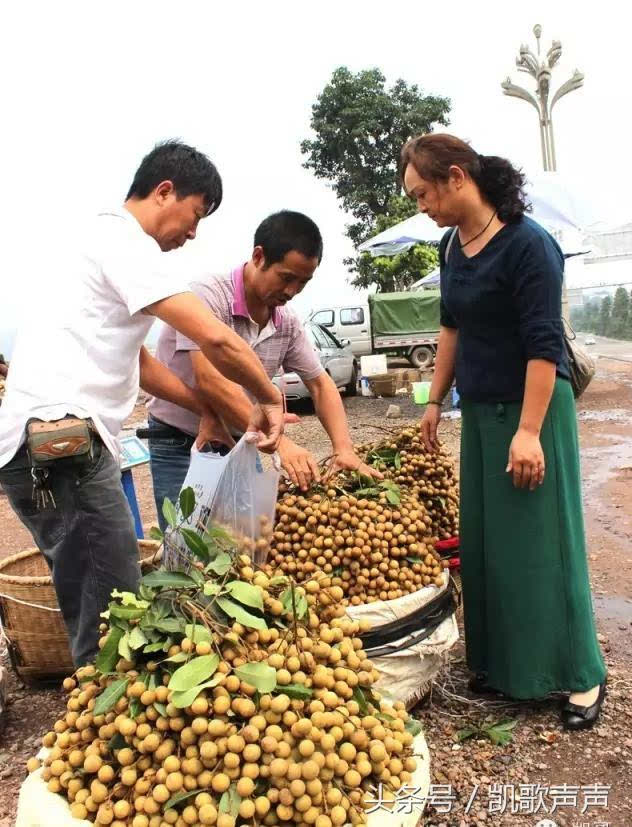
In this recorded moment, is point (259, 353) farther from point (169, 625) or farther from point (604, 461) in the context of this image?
point (604, 461)

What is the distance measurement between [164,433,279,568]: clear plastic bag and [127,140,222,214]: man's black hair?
2.55 feet

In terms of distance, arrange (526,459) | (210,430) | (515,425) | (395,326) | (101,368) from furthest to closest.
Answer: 1. (395,326)
2. (210,430)
3. (515,425)
4. (526,459)
5. (101,368)

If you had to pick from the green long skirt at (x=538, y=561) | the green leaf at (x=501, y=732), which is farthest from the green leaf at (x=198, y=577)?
the green leaf at (x=501, y=732)

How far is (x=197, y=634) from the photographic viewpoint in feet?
5.22

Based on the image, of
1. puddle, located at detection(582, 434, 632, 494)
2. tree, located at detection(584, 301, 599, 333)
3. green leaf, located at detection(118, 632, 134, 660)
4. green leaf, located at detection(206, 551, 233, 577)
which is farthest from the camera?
tree, located at detection(584, 301, 599, 333)

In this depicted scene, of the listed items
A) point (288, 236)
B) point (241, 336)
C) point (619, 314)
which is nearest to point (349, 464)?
point (241, 336)

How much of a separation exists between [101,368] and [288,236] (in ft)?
2.73

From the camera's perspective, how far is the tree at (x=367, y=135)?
2402cm

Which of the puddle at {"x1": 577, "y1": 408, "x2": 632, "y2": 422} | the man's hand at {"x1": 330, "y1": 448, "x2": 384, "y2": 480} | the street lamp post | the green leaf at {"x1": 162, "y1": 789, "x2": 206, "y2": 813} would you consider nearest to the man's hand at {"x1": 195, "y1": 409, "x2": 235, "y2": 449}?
the man's hand at {"x1": 330, "y1": 448, "x2": 384, "y2": 480}

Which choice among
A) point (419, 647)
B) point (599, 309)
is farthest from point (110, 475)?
point (599, 309)

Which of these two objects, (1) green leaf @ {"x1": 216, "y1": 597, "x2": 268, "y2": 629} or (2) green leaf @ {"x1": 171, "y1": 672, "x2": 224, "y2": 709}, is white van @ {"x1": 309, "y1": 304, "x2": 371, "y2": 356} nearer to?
(1) green leaf @ {"x1": 216, "y1": 597, "x2": 268, "y2": 629}

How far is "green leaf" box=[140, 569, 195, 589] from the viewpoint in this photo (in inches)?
68.8

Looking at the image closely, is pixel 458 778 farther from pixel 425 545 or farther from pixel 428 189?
pixel 428 189

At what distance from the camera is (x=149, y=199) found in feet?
7.20
